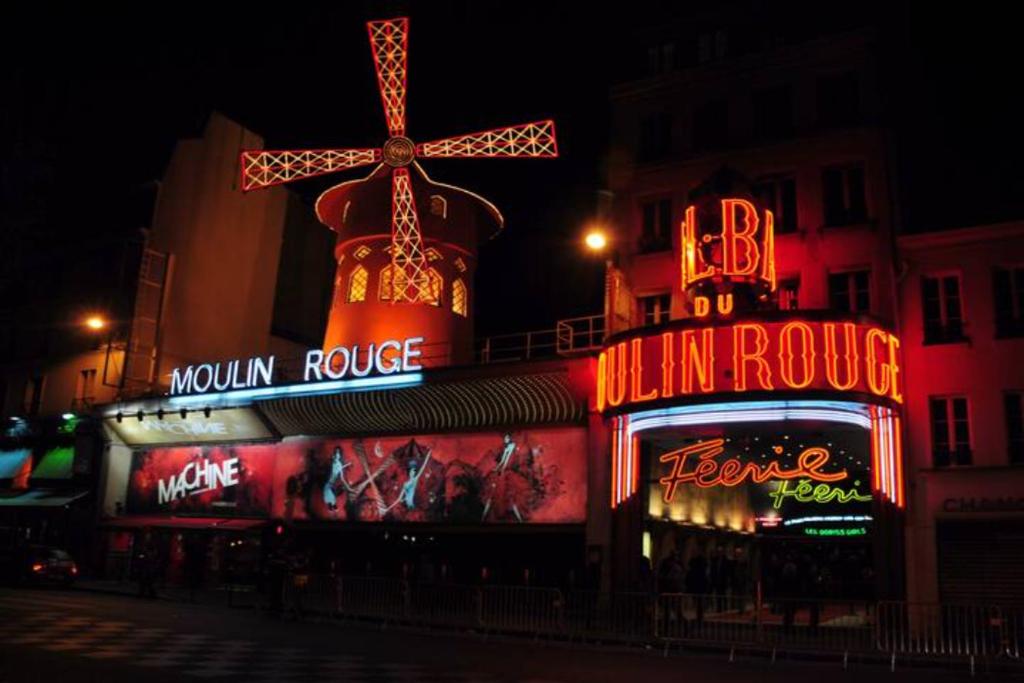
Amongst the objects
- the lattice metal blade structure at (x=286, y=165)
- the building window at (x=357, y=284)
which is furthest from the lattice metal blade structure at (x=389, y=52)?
the building window at (x=357, y=284)

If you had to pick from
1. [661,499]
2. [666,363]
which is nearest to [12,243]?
[666,363]

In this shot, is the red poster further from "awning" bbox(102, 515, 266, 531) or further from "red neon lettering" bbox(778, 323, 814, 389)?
"red neon lettering" bbox(778, 323, 814, 389)

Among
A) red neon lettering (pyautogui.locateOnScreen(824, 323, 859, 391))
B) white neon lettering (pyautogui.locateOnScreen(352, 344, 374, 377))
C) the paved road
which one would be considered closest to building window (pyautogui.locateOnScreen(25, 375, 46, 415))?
white neon lettering (pyautogui.locateOnScreen(352, 344, 374, 377))

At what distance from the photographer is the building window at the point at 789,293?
19375 mm

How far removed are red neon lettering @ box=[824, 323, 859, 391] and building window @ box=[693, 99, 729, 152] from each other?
6.07 metres

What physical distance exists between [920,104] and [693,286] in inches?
328

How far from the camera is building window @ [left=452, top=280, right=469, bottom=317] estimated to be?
2670cm

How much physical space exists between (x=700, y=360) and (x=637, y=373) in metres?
1.38

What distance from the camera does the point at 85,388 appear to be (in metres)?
30.6

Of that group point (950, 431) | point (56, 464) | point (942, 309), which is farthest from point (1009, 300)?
point (56, 464)

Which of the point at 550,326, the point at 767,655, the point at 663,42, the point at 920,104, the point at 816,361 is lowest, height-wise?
the point at 767,655

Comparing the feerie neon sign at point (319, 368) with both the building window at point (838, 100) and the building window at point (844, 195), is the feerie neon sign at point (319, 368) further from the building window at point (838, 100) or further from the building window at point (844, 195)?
the building window at point (838, 100)

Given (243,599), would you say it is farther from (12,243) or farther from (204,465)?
(12,243)

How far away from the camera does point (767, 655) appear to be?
1398 centimetres
